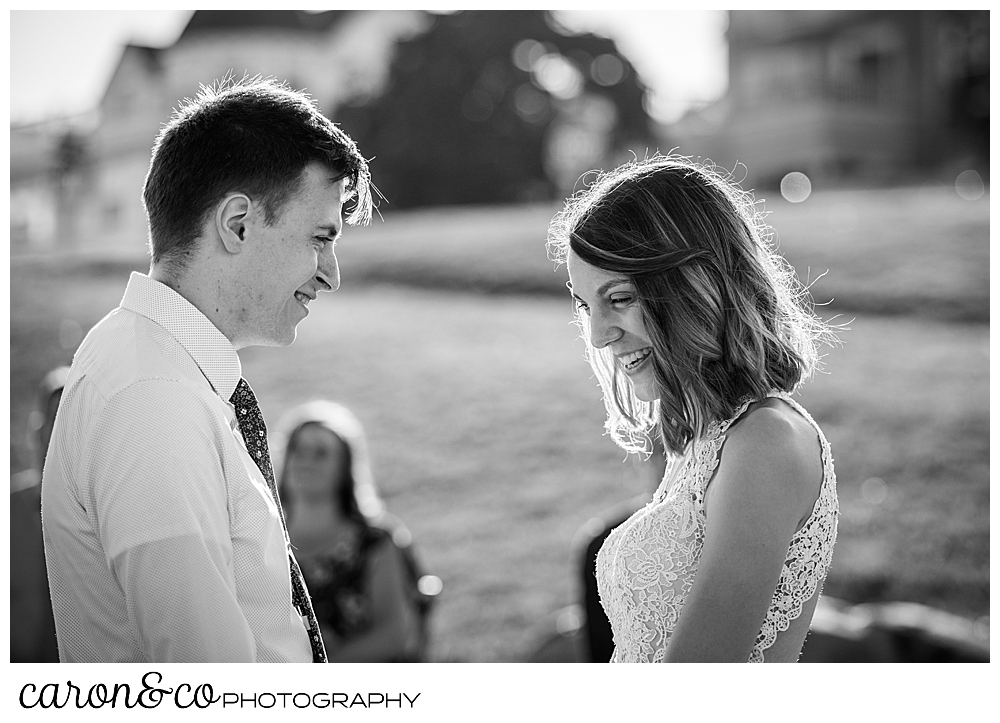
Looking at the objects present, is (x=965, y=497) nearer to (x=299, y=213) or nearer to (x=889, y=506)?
(x=889, y=506)

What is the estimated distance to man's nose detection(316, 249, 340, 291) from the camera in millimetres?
1474

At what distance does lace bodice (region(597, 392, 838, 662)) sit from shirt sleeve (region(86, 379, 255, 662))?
65 cm

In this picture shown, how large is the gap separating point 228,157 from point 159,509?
526mm

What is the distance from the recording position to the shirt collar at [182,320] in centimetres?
133

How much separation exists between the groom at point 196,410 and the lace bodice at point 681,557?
54 centimetres

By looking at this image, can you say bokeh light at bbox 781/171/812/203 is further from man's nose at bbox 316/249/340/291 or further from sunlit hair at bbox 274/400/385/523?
man's nose at bbox 316/249/340/291

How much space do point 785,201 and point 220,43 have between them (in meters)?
5.32

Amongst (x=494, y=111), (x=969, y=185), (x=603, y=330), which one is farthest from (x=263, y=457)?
(x=494, y=111)

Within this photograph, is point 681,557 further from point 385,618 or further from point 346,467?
point 346,467

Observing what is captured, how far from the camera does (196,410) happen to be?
125 centimetres

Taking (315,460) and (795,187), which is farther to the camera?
(795,187)

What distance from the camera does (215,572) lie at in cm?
121

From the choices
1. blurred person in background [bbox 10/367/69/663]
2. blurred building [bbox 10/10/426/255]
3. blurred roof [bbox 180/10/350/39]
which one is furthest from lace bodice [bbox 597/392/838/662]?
blurred roof [bbox 180/10/350/39]
